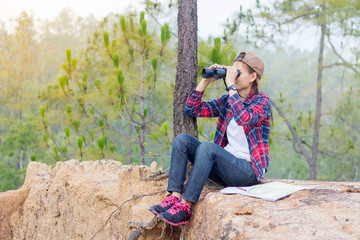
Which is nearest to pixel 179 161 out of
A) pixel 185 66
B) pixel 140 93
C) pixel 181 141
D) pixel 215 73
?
pixel 181 141

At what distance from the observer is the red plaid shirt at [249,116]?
217 centimetres

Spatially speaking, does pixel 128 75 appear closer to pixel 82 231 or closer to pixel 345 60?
pixel 82 231

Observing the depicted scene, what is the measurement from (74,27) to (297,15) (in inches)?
1042

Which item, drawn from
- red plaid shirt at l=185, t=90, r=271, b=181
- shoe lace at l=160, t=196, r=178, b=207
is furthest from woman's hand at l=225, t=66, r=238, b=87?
shoe lace at l=160, t=196, r=178, b=207

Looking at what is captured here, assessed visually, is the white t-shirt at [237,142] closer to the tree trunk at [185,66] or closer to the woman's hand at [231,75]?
the woman's hand at [231,75]

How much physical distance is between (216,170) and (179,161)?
22 centimetres

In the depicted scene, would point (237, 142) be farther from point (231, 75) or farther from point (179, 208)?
point (179, 208)

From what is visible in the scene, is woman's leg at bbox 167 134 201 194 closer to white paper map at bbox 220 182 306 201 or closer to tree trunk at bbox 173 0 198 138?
white paper map at bbox 220 182 306 201

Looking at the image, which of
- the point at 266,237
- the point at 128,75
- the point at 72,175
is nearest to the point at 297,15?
the point at 128,75

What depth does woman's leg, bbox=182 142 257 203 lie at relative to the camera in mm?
2092

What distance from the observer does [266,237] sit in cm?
152

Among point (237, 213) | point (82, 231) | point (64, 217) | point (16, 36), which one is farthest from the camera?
point (16, 36)

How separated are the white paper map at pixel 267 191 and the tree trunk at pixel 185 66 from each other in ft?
2.10

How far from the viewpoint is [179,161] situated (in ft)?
7.29
